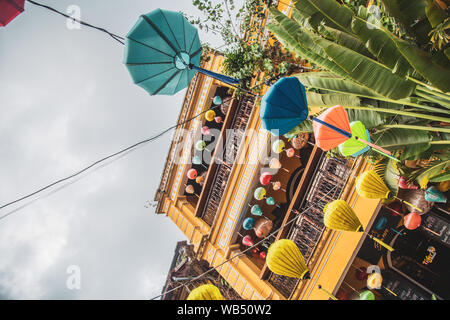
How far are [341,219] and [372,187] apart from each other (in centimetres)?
Answer: 108

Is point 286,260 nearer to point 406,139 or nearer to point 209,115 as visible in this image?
point 406,139

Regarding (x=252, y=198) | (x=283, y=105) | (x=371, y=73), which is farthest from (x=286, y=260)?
(x=371, y=73)

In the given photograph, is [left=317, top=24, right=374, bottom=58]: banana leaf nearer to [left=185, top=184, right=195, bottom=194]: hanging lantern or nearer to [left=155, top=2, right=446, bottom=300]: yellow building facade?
[left=155, top=2, right=446, bottom=300]: yellow building facade

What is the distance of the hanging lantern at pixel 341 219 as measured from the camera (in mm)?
5973

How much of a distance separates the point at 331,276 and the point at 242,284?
9.86 ft

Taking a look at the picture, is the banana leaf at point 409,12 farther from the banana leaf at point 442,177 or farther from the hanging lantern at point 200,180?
the hanging lantern at point 200,180

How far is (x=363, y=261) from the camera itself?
294 inches

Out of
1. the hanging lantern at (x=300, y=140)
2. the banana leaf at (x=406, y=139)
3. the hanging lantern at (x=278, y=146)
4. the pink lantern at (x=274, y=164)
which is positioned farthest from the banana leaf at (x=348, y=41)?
the pink lantern at (x=274, y=164)

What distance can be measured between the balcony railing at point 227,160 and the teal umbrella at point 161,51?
489 centimetres

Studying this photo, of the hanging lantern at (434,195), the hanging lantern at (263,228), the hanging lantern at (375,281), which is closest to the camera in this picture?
the hanging lantern at (434,195)

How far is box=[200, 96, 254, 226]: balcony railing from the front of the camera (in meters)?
9.30

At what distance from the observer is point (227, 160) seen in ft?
31.8

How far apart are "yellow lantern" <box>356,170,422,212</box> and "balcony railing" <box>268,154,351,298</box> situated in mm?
1020
